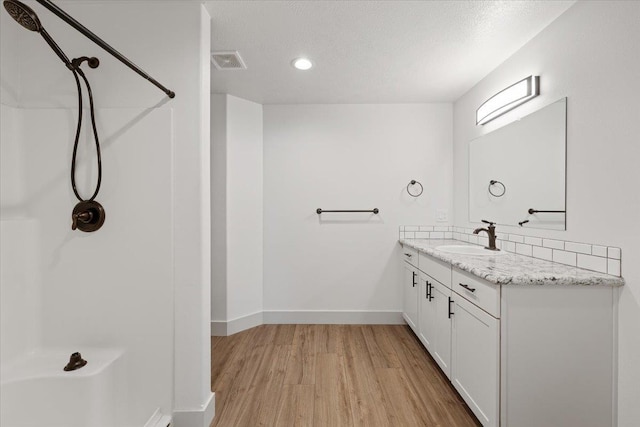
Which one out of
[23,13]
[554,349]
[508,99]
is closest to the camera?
[23,13]

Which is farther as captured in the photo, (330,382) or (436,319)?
(436,319)

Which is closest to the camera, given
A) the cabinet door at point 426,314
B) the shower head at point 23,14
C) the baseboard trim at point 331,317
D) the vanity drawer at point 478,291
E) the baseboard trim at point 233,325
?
the shower head at point 23,14

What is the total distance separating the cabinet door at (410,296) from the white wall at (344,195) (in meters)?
0.14

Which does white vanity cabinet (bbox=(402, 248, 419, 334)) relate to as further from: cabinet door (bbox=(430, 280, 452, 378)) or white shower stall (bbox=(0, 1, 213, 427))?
white shower stall (bbox=(0, 1, 213, 427))

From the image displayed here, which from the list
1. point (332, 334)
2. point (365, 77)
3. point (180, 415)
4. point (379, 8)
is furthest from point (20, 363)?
point (365, 77)

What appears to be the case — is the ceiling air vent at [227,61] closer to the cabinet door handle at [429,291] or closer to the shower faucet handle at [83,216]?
the shower faucet handle at [83,216]

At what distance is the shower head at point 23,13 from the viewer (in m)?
0.87

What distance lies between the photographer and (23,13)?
924 millimetres

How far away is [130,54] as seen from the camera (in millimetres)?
1543

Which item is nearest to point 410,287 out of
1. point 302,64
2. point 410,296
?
point 410,296

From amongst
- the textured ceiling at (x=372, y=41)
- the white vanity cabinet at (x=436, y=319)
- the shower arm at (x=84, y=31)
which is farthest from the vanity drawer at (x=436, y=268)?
the shower arm at (x=84, y=31)

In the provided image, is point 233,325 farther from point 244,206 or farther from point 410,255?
point 410,255

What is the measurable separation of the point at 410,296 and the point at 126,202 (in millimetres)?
2386

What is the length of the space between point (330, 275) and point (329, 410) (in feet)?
4.66
